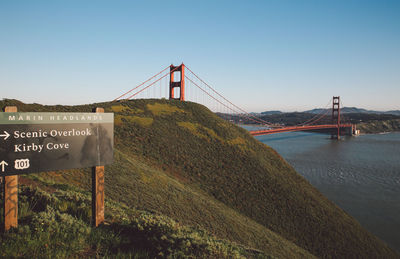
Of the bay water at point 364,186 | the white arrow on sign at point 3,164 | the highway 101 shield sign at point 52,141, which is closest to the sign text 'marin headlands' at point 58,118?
the highway 101 shield sign at point 52,141

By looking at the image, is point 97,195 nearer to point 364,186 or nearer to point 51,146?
point 51,146

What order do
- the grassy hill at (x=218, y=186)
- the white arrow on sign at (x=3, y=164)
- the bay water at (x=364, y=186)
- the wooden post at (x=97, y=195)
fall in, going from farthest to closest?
1. the bay water at (x=364, y=186)
2. the grassy hill at (x=218, y=186)
3. the wooden post at (x=97, y=195)
4. the white arrow on sign at (x=3, y=164)

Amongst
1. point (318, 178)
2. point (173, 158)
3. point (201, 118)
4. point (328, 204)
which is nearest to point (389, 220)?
point (328, 204)

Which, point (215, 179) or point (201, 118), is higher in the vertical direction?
point (201, 118)

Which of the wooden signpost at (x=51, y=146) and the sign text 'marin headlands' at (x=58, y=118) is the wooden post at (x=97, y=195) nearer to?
the wooden signpost at (x=51, y=146)

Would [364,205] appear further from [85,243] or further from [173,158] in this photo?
[85,243]

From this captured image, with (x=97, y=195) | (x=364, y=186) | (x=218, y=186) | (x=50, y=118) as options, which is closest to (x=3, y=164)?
(x=50, y=118)

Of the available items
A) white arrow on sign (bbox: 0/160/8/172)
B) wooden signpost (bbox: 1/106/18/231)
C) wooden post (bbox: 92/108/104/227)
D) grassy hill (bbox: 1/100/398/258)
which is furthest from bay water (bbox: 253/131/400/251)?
white arrow on sign (bbox: 0/160/8/172)
